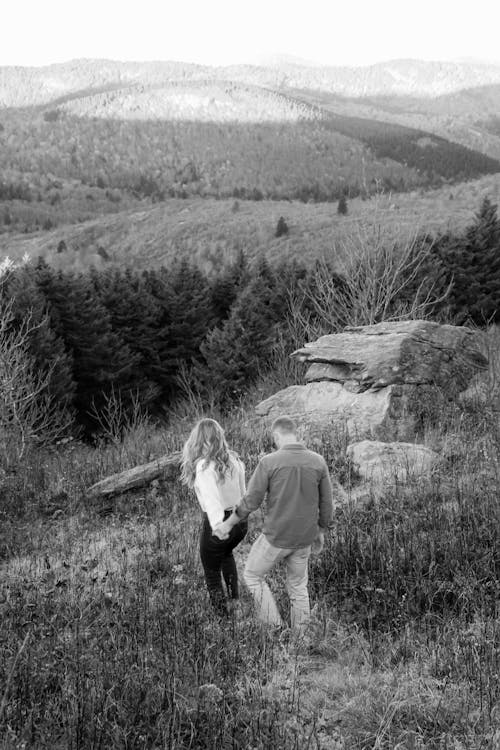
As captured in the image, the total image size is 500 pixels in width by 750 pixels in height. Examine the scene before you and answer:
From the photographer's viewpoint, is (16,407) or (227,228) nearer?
(16,407)

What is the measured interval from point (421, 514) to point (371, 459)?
1817 mm

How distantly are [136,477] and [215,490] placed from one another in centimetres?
421

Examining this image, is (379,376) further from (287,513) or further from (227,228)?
(227,228)

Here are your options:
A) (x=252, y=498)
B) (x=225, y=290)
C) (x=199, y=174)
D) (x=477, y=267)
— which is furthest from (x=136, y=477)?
(x=199, y=174)

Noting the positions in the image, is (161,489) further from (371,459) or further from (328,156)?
(328,156)

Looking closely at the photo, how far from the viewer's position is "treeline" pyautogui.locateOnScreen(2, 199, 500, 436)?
82.4 feet

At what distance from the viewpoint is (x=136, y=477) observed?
8.15 metres

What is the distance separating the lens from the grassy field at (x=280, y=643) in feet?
8.66

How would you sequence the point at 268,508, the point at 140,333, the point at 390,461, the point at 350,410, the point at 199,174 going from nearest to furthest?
the point at 268,508 < the point at 390,461 < the point at 350,410 < the point at 140,333 < the point at 199,174

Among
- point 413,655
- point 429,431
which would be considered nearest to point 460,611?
point 413,655

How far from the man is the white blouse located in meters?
0.11

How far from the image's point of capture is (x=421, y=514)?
5230 mm

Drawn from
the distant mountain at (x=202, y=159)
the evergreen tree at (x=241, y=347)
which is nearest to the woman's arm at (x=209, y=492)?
the evergreen tree at (x=241, y=347)

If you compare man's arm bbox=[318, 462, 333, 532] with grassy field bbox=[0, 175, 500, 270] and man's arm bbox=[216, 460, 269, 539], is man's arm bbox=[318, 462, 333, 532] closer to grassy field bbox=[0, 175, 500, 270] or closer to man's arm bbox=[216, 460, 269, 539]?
man's arm bbox=[216, 460, 269, 539]
